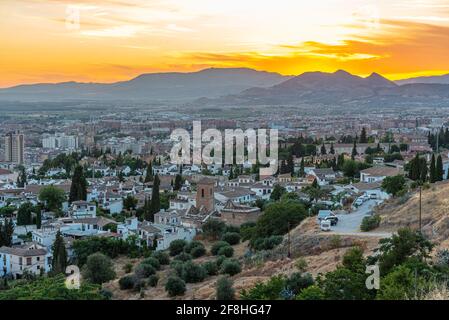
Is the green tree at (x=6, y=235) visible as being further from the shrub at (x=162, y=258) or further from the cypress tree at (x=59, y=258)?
the shrub at (x=162, y=258)

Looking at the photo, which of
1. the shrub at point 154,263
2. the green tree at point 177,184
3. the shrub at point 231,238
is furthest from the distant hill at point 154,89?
the shrub at point 154,263

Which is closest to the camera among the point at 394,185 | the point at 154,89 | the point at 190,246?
the point at 190,246

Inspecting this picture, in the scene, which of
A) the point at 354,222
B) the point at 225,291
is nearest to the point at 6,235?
the point at 354,222

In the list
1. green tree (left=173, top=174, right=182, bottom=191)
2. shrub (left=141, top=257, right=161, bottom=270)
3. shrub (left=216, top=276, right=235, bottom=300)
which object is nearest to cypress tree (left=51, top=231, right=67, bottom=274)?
shrub (left=141, top=257, right=161, bottom=270)

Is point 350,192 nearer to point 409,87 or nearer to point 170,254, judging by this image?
point 170,254

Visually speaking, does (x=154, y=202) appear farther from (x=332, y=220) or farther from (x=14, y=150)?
(x=14, y=150)
